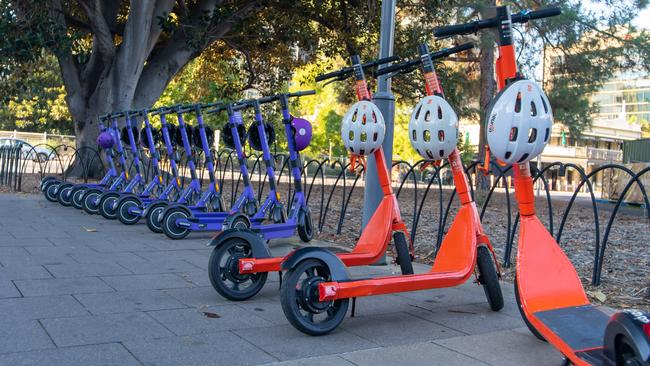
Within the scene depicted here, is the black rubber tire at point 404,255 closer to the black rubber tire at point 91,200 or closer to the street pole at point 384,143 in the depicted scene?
the street pole at point 384,143

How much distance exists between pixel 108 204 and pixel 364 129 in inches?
229

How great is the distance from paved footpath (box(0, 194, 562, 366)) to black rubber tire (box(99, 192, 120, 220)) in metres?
3.32

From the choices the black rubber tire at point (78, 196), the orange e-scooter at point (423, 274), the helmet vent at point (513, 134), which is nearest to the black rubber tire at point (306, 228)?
the orange e-scooter at point (423, 274)

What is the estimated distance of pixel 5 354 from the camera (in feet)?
11.3

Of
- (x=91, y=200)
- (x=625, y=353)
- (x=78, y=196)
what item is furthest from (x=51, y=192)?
(x=625, y=353)

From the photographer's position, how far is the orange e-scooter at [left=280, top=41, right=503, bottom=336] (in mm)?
4074

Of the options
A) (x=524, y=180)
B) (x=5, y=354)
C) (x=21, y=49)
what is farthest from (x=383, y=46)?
(x=21, y=49)

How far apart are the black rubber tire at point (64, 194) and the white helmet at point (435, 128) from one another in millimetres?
8316

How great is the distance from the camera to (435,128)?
4773 millimetres

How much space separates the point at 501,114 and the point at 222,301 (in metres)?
2.45

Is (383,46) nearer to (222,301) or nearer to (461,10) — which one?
(222,301)

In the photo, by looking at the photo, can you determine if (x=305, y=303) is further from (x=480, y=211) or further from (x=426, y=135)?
(x=480, y=211)

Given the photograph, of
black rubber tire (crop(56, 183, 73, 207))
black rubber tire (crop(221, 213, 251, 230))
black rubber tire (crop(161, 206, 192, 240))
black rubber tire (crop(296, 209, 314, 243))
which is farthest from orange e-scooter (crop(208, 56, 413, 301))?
black rubber tire (crop(56, 183, 73, 207))

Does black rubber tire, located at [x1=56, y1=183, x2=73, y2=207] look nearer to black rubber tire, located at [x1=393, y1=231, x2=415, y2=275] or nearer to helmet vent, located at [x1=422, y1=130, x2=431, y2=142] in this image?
black rubber tire, located at [x1=393, y1=231, x2=415, y2=275]
